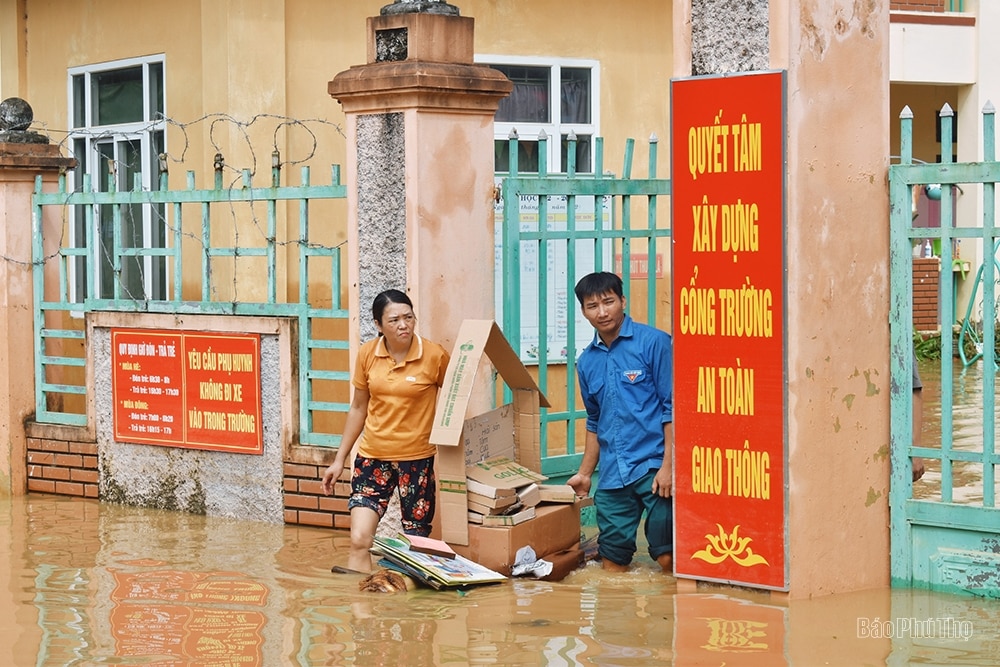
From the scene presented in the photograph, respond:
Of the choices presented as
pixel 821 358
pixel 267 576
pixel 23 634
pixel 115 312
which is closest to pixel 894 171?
pixel 821 358

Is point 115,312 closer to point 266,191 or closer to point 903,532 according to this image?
point 266,191

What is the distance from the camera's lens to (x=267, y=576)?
6938 mm

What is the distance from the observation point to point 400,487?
22.7 feet

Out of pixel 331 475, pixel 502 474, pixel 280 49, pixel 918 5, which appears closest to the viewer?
pixel 502 474

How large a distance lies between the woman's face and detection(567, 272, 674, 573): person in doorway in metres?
0.80

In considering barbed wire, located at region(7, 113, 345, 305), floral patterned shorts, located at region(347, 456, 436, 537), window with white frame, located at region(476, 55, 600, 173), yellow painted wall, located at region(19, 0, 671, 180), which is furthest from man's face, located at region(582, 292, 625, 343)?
window with white frame, located at region(476, 55, 600, 173)

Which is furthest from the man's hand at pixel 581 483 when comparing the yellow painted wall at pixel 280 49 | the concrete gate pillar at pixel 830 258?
the yellow painted wall at pixel 280 49

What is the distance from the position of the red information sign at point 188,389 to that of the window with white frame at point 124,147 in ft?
7.37

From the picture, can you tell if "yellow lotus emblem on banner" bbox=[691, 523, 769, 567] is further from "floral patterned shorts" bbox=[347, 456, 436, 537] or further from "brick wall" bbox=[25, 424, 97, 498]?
"brick wall" bbox=[25, 424, 97, 498]

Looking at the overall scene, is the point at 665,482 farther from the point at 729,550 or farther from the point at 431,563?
the point at 431,563

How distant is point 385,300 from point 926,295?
→ 11.7 meters

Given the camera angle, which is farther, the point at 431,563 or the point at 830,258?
the point at 431,563

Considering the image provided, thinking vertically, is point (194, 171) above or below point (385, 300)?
above

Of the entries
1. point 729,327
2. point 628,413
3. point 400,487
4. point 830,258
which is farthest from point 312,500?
point 830,258
